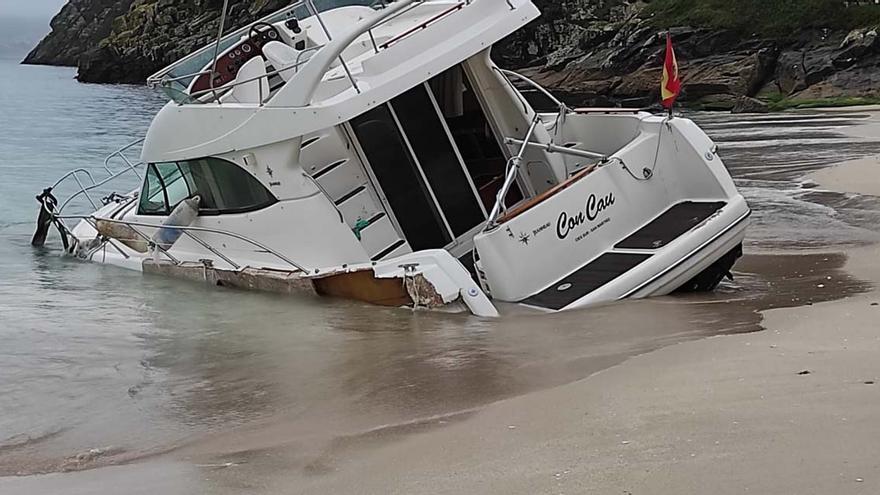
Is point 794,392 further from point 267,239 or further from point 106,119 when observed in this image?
point 106,119

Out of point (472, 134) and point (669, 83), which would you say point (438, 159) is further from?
point (669, 83)

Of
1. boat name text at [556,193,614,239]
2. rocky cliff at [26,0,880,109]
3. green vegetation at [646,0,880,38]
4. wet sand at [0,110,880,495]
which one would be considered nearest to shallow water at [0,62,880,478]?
wet sand at [0,110,880,495]

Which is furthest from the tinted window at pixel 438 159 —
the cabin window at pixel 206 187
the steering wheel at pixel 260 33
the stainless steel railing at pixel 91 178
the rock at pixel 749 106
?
the rock at pixel 749 106

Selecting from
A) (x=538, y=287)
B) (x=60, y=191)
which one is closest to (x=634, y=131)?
(x=538, y=287)

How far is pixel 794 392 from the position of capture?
Result: 520 centimetres

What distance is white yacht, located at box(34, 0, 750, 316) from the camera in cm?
856

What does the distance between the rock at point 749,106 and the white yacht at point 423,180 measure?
27731 millimetres

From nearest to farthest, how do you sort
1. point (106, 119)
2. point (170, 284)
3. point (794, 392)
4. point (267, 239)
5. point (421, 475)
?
point (421, 475), point (794, 392), point (267, 239), point (170, 284), point (106, 119)

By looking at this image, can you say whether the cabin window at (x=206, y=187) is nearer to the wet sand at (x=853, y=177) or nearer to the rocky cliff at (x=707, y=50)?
the wet sand at (x=853, y=177)

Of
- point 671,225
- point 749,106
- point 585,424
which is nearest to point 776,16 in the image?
point 749,106

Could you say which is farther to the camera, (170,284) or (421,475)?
(170,284)

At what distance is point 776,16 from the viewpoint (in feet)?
149

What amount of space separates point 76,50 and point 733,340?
143 metres

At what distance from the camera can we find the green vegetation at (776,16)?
44.0 metres
